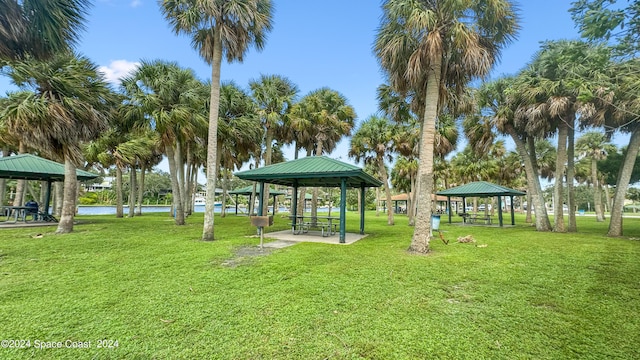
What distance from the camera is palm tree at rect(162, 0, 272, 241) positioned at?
9750 millimetres

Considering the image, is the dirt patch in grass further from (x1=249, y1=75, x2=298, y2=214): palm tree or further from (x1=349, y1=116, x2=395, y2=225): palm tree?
(x1=349, y1=116, x2=395, y2=225): palm tree

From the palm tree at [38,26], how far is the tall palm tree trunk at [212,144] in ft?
15.9

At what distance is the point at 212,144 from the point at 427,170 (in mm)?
7432

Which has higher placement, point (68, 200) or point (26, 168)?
point (26, 168)

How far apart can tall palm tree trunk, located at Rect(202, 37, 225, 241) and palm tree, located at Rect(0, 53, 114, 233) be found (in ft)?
17.0

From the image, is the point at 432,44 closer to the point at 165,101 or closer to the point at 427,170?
the point at 427,170

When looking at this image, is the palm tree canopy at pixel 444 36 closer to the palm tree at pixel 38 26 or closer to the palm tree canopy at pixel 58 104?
the palm tree at pixel 38 26

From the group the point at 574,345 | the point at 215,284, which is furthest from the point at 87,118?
the point at 574,345

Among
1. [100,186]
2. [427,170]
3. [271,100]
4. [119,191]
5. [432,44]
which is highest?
[271,100]

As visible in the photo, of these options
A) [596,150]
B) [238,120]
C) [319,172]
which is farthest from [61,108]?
[596,150]

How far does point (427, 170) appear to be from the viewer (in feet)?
27.1

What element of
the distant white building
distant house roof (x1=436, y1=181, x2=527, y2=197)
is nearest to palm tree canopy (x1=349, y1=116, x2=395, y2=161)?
distant house roof (x1=436, y1=181, x2=527, y2=197)

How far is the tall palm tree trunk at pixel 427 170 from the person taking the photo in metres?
8.23

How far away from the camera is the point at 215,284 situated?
16.5 ft
